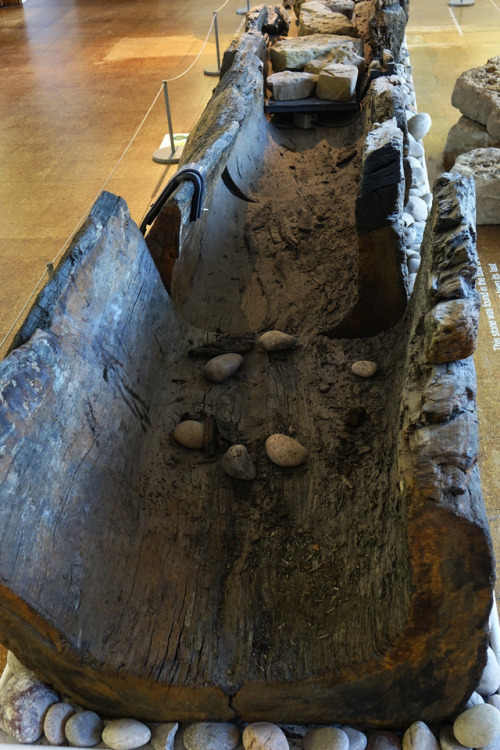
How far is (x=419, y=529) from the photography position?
169 centimetres

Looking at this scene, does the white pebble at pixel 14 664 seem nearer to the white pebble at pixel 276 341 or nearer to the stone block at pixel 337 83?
the white pebble at pixel 276 341

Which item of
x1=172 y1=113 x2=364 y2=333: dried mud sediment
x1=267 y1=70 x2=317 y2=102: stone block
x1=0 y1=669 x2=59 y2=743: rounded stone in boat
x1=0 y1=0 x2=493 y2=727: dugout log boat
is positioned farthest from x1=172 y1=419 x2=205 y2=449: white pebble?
x1=267 y1=70 x2=317 y2=102: stone block

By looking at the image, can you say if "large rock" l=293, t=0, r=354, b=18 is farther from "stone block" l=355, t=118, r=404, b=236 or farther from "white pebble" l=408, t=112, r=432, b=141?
"stone block" l=355, t=118, r=404, b=236

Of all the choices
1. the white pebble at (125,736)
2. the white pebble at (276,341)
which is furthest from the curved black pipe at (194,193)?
the white pebble at (125,736)

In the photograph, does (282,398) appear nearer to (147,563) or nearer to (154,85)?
(147,563)

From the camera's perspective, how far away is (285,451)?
2.66m

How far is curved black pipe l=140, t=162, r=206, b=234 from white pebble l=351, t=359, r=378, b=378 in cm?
117

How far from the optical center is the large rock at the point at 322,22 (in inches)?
253

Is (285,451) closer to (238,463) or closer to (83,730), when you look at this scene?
(238,463)

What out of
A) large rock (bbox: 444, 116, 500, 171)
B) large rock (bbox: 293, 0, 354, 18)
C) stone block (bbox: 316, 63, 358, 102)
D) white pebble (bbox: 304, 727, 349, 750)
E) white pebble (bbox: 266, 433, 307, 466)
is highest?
large rock (bbox: 293, 0, 354, 18)

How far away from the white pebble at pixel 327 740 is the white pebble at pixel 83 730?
2.11ft

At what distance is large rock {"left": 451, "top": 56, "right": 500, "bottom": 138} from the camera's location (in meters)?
6.26

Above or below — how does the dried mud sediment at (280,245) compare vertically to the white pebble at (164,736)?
above

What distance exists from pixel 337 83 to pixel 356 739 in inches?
181
